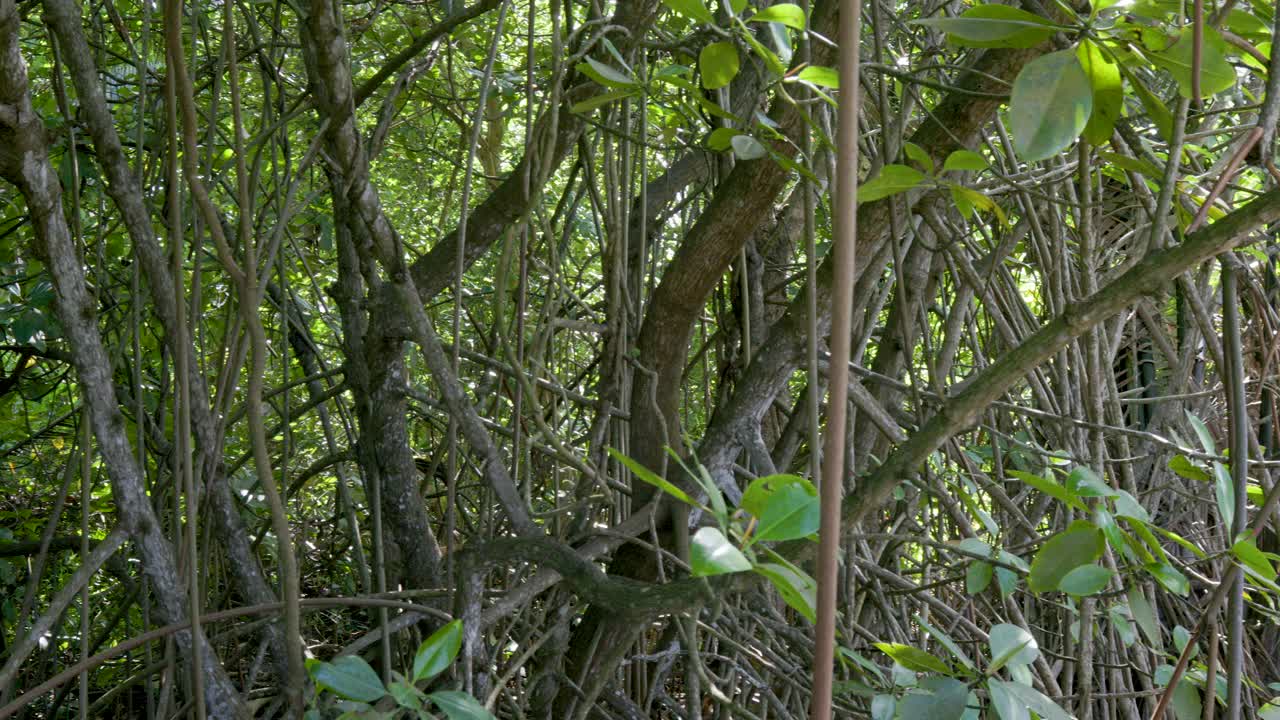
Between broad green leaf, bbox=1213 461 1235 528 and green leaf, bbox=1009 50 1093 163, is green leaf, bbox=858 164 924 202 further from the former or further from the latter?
broad green leaf, bbox=1213 461 1235 528

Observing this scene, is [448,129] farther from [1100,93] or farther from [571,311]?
[1100,93]

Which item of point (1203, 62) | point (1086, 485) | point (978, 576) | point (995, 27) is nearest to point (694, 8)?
point (995, 27)

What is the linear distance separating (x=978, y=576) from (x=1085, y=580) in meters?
0.19

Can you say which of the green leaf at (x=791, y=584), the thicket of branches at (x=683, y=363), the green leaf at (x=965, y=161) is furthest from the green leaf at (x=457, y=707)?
the green leaf at (x=965, y=161)

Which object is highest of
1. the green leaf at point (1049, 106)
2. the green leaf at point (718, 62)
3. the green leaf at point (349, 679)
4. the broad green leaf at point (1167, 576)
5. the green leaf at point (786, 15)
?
the green leaf at point (718, 62)

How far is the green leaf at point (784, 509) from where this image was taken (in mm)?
493

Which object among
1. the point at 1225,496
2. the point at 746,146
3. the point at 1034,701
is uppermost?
the point at 746,146

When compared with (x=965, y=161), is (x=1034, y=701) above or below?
below

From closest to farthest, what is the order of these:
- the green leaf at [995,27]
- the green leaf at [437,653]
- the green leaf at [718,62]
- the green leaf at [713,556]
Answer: the green leaf at [713,556]
the green leaf at [995,27]
the green leaf at [437,653]
the green leaf at [718,62]

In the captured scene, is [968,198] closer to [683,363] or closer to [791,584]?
[791,584]

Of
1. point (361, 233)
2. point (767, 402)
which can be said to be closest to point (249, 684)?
point (361, 233)

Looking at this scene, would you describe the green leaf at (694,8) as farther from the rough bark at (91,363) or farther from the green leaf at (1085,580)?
the rough bark at (91,363)

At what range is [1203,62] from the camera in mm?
590

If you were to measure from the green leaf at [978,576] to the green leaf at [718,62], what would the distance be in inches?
18.0
